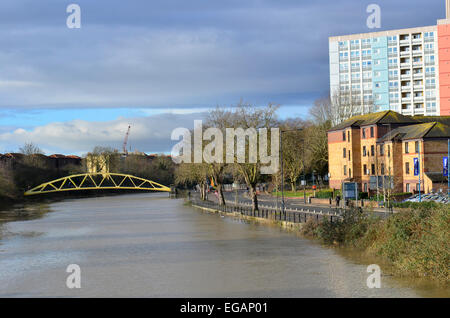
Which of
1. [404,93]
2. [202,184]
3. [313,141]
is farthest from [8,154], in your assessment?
[404,93]

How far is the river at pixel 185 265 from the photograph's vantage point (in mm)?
23062

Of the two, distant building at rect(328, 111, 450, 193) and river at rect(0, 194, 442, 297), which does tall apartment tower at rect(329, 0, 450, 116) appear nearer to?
distant building at rect(328, 111, 450, 193)

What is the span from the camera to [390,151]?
211ft

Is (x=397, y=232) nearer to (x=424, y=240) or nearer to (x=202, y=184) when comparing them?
(x=424, y=240)

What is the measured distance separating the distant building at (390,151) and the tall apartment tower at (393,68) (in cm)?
3433

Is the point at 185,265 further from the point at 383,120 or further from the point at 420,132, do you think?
the point at 383,120

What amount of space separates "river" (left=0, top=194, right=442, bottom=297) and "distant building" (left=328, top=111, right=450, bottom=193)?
20.1m

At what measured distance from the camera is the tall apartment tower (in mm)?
109312

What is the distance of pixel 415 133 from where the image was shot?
62.6 metres

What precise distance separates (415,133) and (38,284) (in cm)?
4941

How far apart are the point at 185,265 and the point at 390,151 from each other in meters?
42.0

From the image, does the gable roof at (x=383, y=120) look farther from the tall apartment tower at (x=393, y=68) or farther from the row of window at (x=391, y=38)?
the row of window at (x=391, y=38)

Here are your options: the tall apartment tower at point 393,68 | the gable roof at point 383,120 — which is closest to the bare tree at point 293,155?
the gable roof at point 383,120
